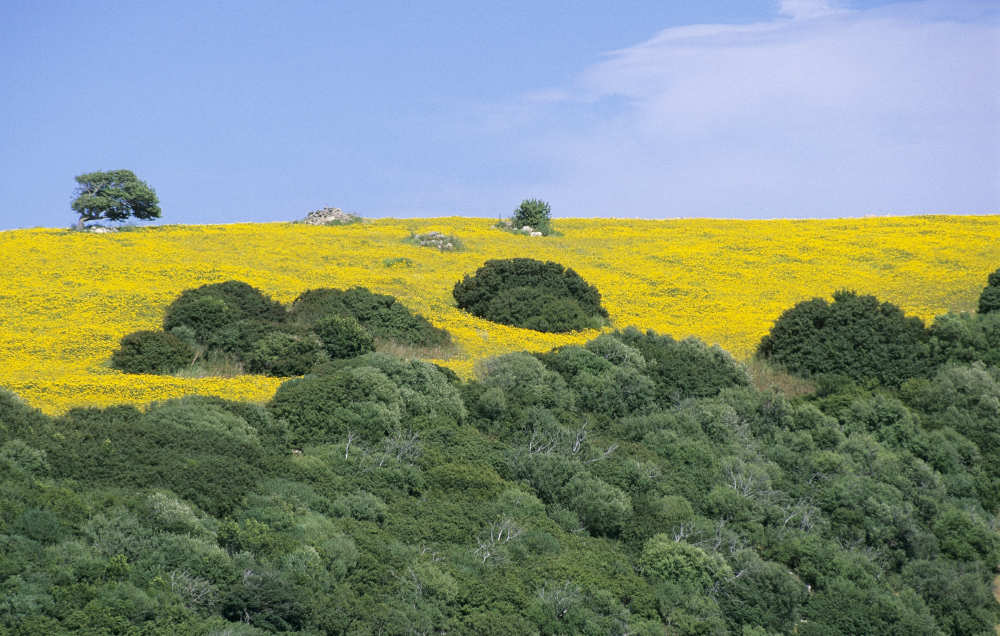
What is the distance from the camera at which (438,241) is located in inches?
1660

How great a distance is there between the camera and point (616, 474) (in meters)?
19.7

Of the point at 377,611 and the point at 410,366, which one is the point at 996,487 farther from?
the point at 377,611

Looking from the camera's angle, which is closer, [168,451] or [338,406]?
[168,451]

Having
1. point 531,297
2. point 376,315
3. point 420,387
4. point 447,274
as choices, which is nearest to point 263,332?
point 376,315

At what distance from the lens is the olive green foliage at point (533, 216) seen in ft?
157

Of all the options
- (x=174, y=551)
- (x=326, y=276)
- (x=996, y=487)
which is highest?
(x=326, y=276)

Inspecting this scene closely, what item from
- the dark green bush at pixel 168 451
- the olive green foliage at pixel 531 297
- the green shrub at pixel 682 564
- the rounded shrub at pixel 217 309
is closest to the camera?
the dark green bush at pixel 168 451

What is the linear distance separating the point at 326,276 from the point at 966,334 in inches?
741

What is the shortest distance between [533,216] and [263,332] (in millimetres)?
24349

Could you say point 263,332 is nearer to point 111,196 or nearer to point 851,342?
point 851,342

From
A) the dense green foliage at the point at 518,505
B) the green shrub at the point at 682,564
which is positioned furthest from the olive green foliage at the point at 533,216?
the green shrub at the point at 682,564

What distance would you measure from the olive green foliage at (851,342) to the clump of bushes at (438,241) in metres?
15.4

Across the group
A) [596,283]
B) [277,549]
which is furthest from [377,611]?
[596,283]

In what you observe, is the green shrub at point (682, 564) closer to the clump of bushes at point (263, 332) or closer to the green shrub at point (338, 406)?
the green shrub at point (338, 406)
